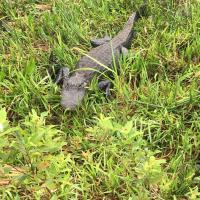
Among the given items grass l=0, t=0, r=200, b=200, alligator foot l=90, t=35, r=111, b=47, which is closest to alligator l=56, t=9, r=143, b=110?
alligator foot l=90, t=35, r=111, b=47

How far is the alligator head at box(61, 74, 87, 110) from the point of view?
4.22 m

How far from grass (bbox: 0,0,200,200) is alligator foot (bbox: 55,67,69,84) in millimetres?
98

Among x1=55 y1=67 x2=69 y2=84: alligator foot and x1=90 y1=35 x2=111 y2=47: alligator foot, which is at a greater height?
x1=90 y1=35 x2=111 y2=47: alligator foot

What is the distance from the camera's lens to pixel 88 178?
3.70 meters

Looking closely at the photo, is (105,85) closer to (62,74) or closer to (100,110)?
(100,110)

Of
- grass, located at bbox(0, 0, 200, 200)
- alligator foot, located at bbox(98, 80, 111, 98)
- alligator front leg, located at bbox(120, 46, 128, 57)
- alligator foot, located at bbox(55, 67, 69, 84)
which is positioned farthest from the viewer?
alligator front leg, located at bbox(120, 46, 128, 57)

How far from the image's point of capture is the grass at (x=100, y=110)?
10.1 feet

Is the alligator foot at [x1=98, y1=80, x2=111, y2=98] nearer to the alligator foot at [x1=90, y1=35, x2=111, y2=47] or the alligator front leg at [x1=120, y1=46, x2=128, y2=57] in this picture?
the alligator front leg at [x1=120, y1=46, x2=128, y2=57]

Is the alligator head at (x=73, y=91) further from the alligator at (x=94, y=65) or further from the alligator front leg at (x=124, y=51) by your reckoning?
the alligator front leg at (x=124, y=51)

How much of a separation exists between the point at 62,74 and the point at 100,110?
663 millimetres

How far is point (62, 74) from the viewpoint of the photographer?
4.67 m

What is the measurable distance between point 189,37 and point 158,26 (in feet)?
1.32

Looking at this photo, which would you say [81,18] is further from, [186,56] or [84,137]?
[84,137]

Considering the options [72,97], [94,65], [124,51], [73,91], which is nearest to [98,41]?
[124,51]
